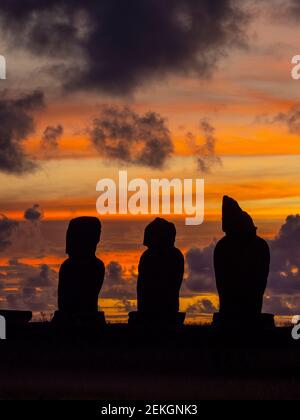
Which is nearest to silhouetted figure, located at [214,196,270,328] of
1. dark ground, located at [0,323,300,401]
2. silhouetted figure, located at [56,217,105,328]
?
dark ground, located at [0,323,300,401]

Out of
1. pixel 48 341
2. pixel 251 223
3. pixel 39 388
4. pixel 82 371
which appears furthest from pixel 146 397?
pixel 251 223

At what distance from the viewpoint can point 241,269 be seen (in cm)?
3409

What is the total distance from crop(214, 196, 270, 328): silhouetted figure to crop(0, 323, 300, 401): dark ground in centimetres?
99

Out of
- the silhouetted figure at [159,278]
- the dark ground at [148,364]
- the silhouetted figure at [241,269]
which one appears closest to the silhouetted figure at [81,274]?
the dark ground at [148,364]

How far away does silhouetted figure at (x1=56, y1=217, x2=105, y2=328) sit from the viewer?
1395 inches

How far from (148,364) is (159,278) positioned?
6695 millimetres

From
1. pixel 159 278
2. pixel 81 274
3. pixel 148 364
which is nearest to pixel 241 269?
pixel 159 278

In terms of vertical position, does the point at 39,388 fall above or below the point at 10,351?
below

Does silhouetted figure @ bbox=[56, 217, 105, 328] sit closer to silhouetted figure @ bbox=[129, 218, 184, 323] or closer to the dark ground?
the dark ground

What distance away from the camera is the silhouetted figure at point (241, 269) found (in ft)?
111

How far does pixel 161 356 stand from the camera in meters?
29.6

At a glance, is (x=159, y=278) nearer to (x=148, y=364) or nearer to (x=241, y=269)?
(x=241, y=269)

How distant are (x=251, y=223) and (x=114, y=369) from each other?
874 centimetres

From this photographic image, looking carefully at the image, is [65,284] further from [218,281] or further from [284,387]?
[284,387]
